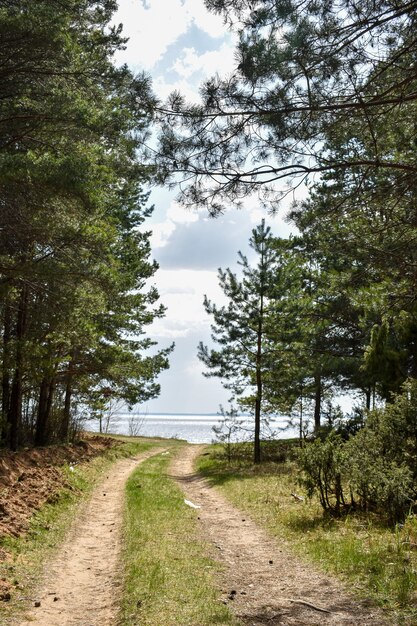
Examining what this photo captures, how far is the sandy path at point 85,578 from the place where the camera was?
17.9 ft

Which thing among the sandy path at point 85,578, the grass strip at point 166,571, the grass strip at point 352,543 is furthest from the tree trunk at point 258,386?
the sandy path at point 85,578

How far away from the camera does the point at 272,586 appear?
6387 mm

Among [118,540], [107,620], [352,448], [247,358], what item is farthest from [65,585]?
[247,358]

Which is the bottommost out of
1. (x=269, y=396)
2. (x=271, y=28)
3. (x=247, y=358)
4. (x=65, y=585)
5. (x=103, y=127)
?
(x=65, y=585)

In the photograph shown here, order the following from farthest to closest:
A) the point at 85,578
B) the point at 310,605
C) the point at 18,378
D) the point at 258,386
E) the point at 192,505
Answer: the point at 258,386 < the point at 18,378 < the point at 192,505 < the point at 85,578 < the point at 310,605

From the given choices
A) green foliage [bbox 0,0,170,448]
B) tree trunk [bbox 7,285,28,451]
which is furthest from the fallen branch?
tree trunk [bbox 7,285,28,451]

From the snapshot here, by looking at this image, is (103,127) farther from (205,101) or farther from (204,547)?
(204,547)

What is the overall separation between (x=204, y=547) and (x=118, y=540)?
1530mm

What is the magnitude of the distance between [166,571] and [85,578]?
1.08 metres

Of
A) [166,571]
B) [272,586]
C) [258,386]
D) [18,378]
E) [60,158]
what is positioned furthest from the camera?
[258,386]

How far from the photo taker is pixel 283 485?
605 inches

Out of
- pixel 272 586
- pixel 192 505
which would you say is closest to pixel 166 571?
pixel 272 586

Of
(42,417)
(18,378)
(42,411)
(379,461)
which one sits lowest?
(379,461)

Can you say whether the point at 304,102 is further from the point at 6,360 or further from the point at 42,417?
the point at 42,417
